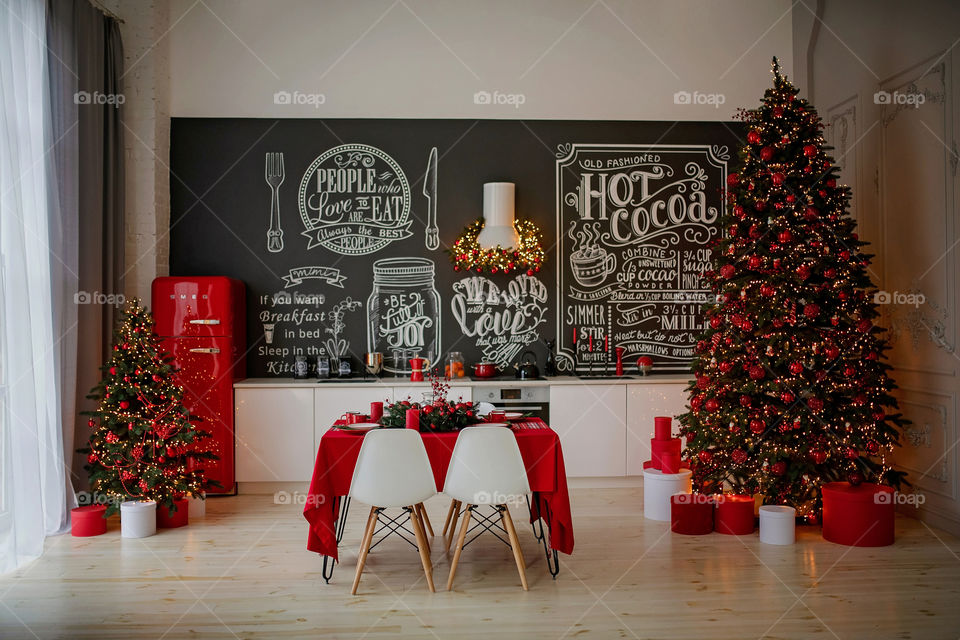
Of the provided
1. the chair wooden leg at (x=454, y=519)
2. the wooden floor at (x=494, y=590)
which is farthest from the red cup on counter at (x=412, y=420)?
the wooden floor at (x=494, y=590)

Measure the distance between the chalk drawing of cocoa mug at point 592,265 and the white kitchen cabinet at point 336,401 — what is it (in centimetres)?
193

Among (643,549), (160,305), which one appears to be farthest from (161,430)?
(643,549)

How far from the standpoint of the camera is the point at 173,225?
6.37m

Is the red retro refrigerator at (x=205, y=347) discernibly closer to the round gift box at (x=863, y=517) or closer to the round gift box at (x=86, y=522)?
the round gift box at (x=86, y=522)

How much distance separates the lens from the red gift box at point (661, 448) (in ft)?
17.0

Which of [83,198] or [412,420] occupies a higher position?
[83,198]

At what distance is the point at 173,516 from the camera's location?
4.98 metres

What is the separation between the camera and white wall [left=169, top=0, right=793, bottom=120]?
6.34 m

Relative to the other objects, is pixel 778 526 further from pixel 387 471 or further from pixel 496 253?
pixel 496 253

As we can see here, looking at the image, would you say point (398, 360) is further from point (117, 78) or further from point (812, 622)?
point (812, 622)

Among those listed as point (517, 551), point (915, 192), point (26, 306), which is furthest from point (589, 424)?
point (26, 306)

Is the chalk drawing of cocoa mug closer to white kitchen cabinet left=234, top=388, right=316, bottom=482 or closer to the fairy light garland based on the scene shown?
the fairy light garland

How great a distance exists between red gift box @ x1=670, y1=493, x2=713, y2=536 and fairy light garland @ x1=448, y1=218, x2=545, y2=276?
7.88ft

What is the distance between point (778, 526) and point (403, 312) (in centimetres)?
337
